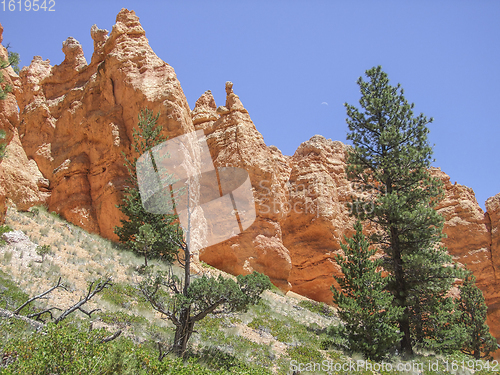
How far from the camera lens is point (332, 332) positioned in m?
13.0

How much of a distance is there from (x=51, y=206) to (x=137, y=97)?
8.68 metres

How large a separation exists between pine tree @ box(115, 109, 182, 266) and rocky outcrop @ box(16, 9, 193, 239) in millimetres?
1503

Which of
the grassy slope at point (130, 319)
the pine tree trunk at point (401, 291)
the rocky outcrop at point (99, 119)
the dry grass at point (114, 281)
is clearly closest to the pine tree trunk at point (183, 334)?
the grassy slope at point (130, 319)

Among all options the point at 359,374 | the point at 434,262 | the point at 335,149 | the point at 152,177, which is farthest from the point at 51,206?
the point at 335,149

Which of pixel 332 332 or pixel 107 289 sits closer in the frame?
pixel 107 289

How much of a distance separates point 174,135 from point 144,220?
5.98m

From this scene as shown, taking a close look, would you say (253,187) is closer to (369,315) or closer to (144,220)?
(144,220)

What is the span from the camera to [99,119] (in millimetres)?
22531

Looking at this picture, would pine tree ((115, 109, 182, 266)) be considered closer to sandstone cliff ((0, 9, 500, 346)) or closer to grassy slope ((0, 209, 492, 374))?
grassy slope ((0, 209, 492, 374))

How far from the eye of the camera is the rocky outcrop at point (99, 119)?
21.0 metres

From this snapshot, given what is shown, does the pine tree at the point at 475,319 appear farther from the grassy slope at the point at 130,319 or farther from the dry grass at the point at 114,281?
the grassy slope at the point at 130,319

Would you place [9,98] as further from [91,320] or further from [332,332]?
[332,332]

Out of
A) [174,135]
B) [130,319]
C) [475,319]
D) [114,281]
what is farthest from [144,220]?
[475,319]

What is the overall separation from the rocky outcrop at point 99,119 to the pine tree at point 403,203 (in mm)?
10879
